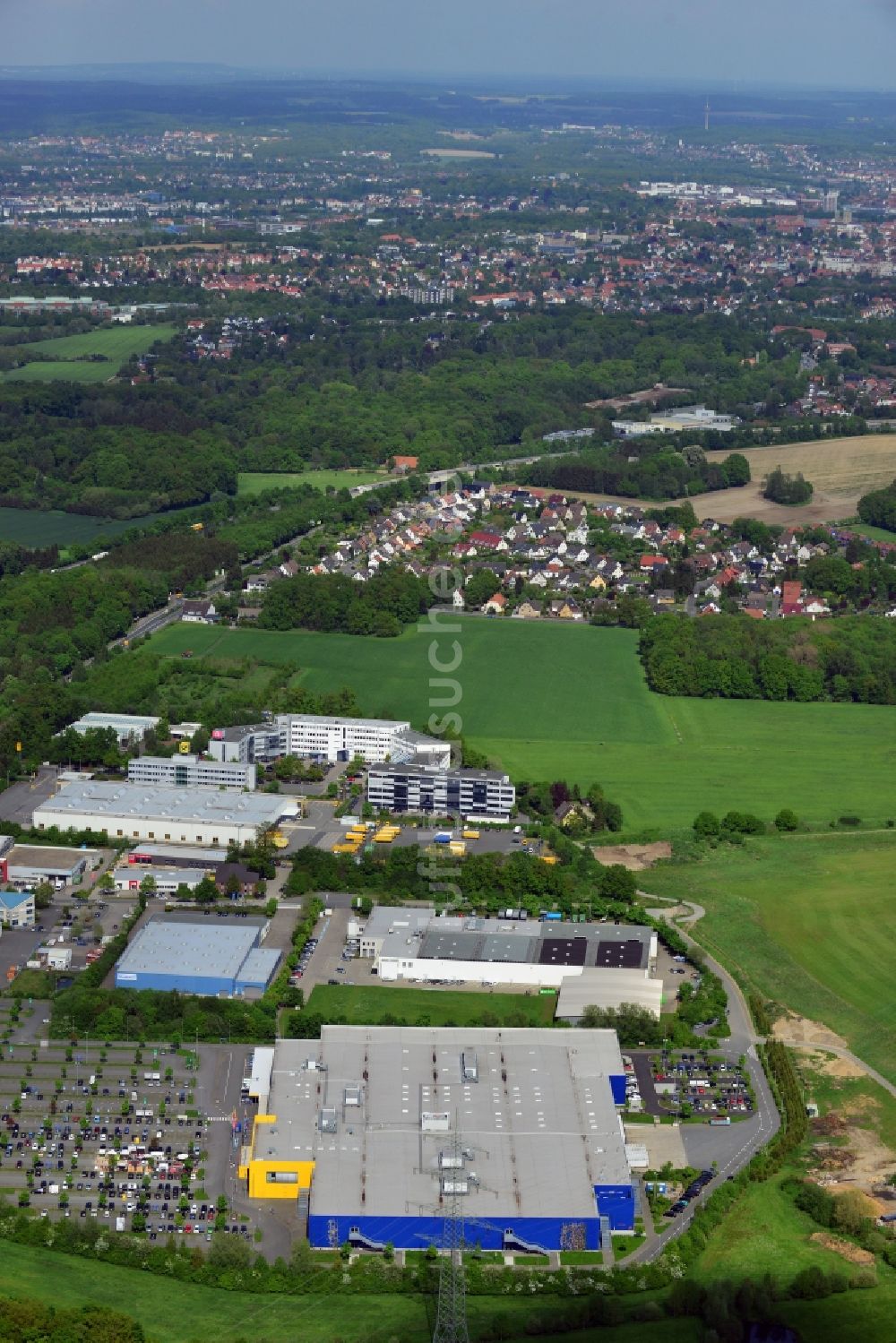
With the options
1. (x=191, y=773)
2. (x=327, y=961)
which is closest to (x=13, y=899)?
(x=327, y=961)

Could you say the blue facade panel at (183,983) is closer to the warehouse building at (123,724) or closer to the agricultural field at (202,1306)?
the agricultural field at (202,1306)

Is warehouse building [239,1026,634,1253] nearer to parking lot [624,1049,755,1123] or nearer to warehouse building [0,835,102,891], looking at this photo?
parking lot [624,1049,755,1123]

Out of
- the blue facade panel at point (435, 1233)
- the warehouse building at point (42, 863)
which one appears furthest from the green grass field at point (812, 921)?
the warehouse building at point (42, 863)

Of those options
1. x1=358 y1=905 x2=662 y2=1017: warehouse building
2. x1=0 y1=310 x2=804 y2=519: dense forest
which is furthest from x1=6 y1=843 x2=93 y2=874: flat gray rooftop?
x1=0 y1=310 x2=804 y2=519: dense forest

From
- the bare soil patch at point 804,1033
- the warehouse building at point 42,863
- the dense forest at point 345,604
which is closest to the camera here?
the bare soil patch at point 804,1033

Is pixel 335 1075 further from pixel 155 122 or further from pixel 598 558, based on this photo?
pixel 155 122

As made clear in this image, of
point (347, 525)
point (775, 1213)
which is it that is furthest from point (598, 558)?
point (775, 1213)
